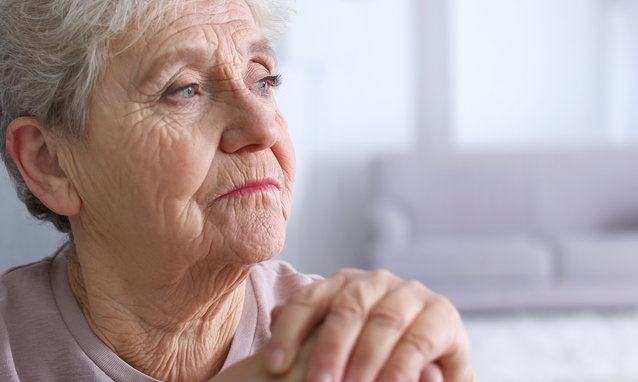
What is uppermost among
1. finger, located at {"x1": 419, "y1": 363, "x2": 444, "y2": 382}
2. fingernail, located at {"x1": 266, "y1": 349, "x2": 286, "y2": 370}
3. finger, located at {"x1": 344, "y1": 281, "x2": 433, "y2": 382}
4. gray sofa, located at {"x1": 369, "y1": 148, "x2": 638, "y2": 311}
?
finger, located at {"x1": 344, "y1": 281, "x2": 433, "y2": 382}

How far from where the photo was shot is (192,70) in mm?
1041

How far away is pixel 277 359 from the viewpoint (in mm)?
699

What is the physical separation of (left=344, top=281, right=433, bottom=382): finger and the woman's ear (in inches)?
24.7

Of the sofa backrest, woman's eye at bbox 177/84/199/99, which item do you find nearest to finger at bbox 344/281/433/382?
woman's eye at bbox 177/84/199/99

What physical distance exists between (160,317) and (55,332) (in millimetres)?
163

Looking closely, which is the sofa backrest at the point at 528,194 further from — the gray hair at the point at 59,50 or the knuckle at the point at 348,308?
the knuckle at the point at 348,308

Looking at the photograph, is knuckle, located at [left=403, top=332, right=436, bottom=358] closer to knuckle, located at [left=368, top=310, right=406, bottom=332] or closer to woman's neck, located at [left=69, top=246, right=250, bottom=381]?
knuckle, located at [left=368, top=310, right=406, bottom=332]

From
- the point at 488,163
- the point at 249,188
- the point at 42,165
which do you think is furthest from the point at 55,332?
the point at 488,163

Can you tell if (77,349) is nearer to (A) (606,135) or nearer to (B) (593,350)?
(B) (593,350)

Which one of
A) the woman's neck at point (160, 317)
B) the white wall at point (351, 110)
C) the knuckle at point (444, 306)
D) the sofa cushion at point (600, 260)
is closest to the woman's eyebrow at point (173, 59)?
the woman's neck at point (160, 317)

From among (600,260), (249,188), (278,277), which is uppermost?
(249,188)

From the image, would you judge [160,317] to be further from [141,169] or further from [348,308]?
[348,308]

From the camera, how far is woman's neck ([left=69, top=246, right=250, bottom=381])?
3.60ft

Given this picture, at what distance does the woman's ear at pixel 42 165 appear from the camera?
1.10 m
